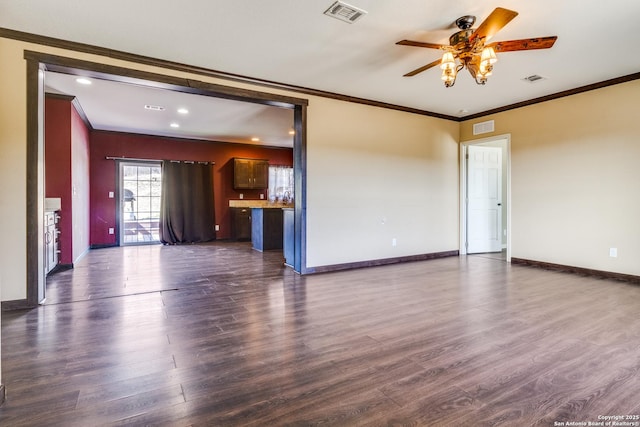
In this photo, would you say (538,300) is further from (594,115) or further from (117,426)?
(117,426)

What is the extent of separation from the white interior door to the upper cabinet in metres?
5.18

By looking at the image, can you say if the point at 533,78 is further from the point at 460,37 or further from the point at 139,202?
the point at 139,202

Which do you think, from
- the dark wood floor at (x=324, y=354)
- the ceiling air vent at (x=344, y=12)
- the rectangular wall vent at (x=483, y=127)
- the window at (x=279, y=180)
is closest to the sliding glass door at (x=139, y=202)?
the window at (x=279, y=180)

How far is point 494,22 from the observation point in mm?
2486

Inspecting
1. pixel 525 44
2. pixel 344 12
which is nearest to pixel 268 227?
pixel 344 12

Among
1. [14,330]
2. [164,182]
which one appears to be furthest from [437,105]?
[164,182]

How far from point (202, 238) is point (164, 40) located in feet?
19.4

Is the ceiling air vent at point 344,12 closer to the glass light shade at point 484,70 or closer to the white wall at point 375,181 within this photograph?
the glass light shade at point 484,70

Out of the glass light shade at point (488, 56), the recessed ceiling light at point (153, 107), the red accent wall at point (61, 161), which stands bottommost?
the red accent wall at point (61, 161)

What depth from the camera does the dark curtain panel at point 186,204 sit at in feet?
26.4

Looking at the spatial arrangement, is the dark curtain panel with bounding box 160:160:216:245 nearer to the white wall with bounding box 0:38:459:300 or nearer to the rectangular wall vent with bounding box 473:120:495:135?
the white wall with bounding box 0:38:459:300

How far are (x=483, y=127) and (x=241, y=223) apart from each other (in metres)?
6.06

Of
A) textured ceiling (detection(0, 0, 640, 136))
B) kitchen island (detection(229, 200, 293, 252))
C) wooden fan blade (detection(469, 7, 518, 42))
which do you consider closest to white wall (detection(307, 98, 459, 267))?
textured ceiling (detection(0, 0, 640, 136))

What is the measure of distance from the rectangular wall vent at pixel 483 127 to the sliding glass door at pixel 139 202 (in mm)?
7151
